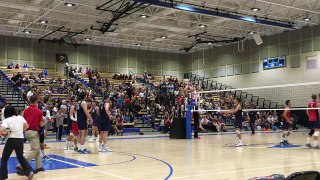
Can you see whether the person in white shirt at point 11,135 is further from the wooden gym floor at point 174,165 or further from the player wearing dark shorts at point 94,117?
the player wearing dark shorts at point 94,117

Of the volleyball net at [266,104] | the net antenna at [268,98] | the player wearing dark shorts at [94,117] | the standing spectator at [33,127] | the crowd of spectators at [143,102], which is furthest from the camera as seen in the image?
the net antenna at [268,98]

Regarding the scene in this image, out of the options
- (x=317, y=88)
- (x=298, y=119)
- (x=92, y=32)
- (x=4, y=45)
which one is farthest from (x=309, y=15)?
(x=4, y=45)

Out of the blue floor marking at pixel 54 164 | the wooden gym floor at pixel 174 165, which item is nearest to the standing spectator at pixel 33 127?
the wooden gym floor at pixel 174 165

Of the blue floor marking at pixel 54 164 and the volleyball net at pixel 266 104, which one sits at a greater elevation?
the volleyball net at pixel 266 104

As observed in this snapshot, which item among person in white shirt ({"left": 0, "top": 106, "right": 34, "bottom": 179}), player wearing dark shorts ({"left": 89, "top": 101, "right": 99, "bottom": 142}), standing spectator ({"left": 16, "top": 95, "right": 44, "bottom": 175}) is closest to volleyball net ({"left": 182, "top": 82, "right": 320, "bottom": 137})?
player wearing dark shorts ({"left": 89, "top": 101, "right": 99, "bottom": 142})

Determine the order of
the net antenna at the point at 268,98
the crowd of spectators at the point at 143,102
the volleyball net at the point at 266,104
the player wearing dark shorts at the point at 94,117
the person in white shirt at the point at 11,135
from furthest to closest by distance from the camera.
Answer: the net antenna at the point at 268,98
the volleyball net at the point at 266,104
the crowd of spectators at the point at 143,102
the player wearing dark shorts at the point at 94,117
the person in white shirt at the point at 11,135

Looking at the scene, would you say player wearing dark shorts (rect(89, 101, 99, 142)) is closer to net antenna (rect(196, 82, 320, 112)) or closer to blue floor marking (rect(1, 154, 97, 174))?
blue floor marking (rect(1, 154, 97, 174))

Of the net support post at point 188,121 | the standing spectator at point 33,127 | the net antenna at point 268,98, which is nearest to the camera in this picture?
the standing spectator at point 33,127

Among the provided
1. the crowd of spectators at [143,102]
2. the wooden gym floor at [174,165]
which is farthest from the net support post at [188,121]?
the wooden gym floor at [174,165]

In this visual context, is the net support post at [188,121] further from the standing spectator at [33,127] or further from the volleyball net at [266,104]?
the standing spectator at [33,127]

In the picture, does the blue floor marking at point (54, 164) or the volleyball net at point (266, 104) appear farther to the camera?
the volleyball net at point (266, 104)

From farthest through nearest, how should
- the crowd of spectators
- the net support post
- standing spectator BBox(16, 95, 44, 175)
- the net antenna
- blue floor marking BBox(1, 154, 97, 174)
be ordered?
the net antenna, the crowd of spectators, the net support post, blue floor marking BBox(1, 154, 97, 174), standing spectator BBox(16, 95, 44, 175)

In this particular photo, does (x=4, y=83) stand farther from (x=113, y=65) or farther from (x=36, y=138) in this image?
(x=36, y=138)

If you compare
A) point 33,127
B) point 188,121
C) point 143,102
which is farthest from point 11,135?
point 143,102
